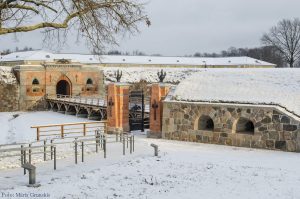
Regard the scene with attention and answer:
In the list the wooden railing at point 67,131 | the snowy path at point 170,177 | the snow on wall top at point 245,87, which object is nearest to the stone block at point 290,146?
the snowy path at point 170,177

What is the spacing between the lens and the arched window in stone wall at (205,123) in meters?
17.7

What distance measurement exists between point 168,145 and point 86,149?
333 cm

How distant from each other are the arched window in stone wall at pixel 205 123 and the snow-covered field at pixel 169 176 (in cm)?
329

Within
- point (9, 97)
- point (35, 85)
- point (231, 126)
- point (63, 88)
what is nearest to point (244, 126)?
point (231, 126)

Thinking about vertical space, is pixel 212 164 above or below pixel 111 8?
below

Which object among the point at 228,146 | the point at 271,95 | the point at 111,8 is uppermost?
the point at 111,8

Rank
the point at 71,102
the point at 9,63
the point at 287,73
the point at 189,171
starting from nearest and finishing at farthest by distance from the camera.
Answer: the point at 189,171
the point at 287,73
the point at 71,102
the point at 9,63

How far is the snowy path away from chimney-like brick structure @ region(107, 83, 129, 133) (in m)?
7.09

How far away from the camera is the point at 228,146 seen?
16172mm

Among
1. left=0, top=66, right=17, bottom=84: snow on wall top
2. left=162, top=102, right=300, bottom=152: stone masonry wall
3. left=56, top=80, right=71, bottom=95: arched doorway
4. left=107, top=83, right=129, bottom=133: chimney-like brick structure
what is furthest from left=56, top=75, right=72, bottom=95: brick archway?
left=162, top=102, right=300, bottom=152: stone masonry wall

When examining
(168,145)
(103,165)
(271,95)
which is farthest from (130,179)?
(271,95)

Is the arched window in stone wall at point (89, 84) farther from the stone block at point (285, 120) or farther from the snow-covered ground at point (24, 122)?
the stone block at point (285, 120)

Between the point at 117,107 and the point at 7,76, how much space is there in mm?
26978

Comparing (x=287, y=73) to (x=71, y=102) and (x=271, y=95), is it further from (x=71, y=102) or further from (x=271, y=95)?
(x=71, y=102)
